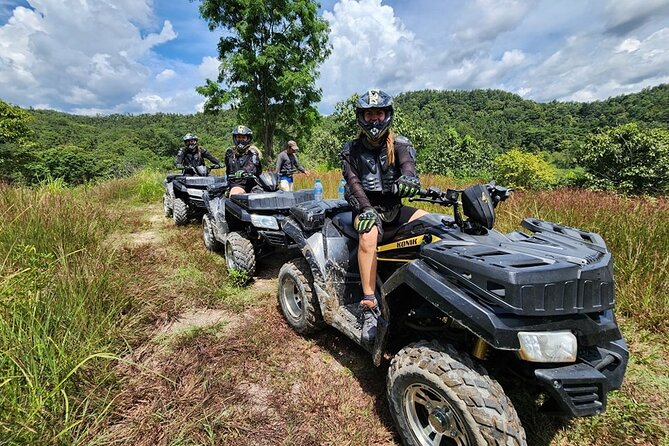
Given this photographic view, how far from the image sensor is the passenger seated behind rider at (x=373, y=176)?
2.39 m

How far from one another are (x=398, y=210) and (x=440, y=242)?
821 mm

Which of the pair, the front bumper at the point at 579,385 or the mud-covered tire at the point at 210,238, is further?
the mud-covered tire at the point at 210,238

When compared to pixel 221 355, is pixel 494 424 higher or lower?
higher

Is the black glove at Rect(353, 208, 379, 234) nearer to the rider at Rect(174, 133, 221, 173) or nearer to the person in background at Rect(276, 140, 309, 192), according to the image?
the rider at Rect(174, 133, 221, 173)

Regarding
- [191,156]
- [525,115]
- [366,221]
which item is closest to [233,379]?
[366,221]

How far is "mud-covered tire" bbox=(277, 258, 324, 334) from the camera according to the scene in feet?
9.60

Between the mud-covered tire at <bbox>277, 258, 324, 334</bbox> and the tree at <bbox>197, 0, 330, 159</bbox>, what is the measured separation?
16601 millimetres

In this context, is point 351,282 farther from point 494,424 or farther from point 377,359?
point 494,424

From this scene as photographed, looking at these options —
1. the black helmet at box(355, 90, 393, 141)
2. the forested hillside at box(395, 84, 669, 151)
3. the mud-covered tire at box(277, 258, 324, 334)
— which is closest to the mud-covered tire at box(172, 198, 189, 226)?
the mud-covered tire at box(277, 258, 324, 334)

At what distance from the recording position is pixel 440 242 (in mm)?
1889

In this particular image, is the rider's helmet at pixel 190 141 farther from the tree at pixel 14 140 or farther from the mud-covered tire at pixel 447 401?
the tree at pixel 14 140

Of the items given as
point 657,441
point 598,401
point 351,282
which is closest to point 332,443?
point 351,282

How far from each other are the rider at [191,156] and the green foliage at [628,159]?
961 inches

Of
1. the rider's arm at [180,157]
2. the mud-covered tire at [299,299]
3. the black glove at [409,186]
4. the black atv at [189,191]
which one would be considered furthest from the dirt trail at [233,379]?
the rider's arm at [180,157]
